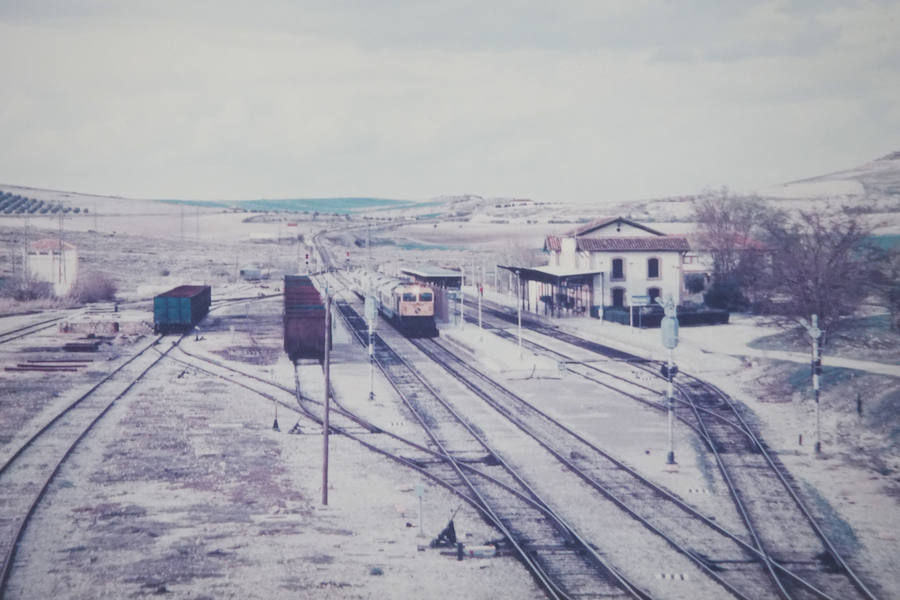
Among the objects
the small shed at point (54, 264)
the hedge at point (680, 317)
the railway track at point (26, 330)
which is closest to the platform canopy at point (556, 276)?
the hedge at point (680, 317)

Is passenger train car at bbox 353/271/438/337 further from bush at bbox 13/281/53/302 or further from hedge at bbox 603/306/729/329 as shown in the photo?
bush at bbox 13/281/53/302

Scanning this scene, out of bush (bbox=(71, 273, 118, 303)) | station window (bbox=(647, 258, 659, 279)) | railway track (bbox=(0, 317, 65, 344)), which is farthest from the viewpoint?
bush (bbox=(71, 273, 118, 303))

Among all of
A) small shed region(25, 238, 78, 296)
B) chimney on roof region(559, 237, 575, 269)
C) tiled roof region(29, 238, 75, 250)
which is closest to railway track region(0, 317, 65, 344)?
small shed region(25, 238, 78, 296)

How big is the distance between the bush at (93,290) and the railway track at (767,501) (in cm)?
5119

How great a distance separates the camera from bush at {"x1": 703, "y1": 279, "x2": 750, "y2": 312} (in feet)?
189

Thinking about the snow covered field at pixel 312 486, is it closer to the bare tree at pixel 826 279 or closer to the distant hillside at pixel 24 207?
the bare tree at pixel 826 279

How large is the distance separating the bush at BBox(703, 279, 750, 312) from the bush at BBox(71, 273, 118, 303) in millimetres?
49129

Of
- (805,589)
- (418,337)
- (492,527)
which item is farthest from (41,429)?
A: (418,337)

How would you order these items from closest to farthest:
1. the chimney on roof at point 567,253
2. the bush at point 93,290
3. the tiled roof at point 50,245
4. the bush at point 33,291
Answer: the chimney on roof at point 567,253, the bush at point 33,291, the bush at point 93,290, the tiled roof at point 50,245

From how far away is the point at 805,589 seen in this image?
1347cm

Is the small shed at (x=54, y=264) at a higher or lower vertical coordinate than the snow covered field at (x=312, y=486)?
higher

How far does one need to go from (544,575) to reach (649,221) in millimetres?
140922

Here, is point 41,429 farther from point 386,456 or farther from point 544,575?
point 544,575

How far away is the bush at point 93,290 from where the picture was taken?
69.4 metres
